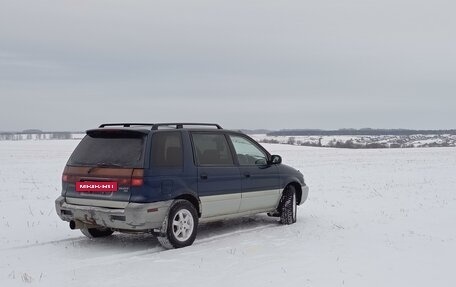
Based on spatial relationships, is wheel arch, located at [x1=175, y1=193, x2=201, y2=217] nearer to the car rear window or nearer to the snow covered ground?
the car rear window

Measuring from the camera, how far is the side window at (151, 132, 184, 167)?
284 inches

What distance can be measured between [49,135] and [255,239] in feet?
459

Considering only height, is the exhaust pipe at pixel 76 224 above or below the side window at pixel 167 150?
below

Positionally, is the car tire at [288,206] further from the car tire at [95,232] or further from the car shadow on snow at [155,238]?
the car tire at [95,232]

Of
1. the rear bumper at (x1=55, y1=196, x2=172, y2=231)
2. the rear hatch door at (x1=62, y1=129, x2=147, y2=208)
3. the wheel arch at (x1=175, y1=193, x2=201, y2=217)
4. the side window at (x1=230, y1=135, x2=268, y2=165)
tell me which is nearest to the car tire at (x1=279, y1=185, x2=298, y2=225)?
the side window at (x1=230, y1=135, x2=268, y2=165)

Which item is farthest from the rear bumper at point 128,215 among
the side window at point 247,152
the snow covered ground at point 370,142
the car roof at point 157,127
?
the snow covered ground at point 370,142

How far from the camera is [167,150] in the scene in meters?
7.43

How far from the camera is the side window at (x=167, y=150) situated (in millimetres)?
7207

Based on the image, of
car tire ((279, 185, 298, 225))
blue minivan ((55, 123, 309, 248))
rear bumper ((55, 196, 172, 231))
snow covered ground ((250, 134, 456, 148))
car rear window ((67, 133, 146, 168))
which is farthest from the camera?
snow covered ground ((250, 134, 456, 148))

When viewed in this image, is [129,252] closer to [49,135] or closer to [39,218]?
[39,218]

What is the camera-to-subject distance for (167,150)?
24.4ft

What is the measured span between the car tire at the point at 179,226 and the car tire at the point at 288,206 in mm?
2272

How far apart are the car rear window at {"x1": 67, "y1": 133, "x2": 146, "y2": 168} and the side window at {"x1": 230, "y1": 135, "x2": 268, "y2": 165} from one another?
2003 mm

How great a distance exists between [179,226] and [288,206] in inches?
105
